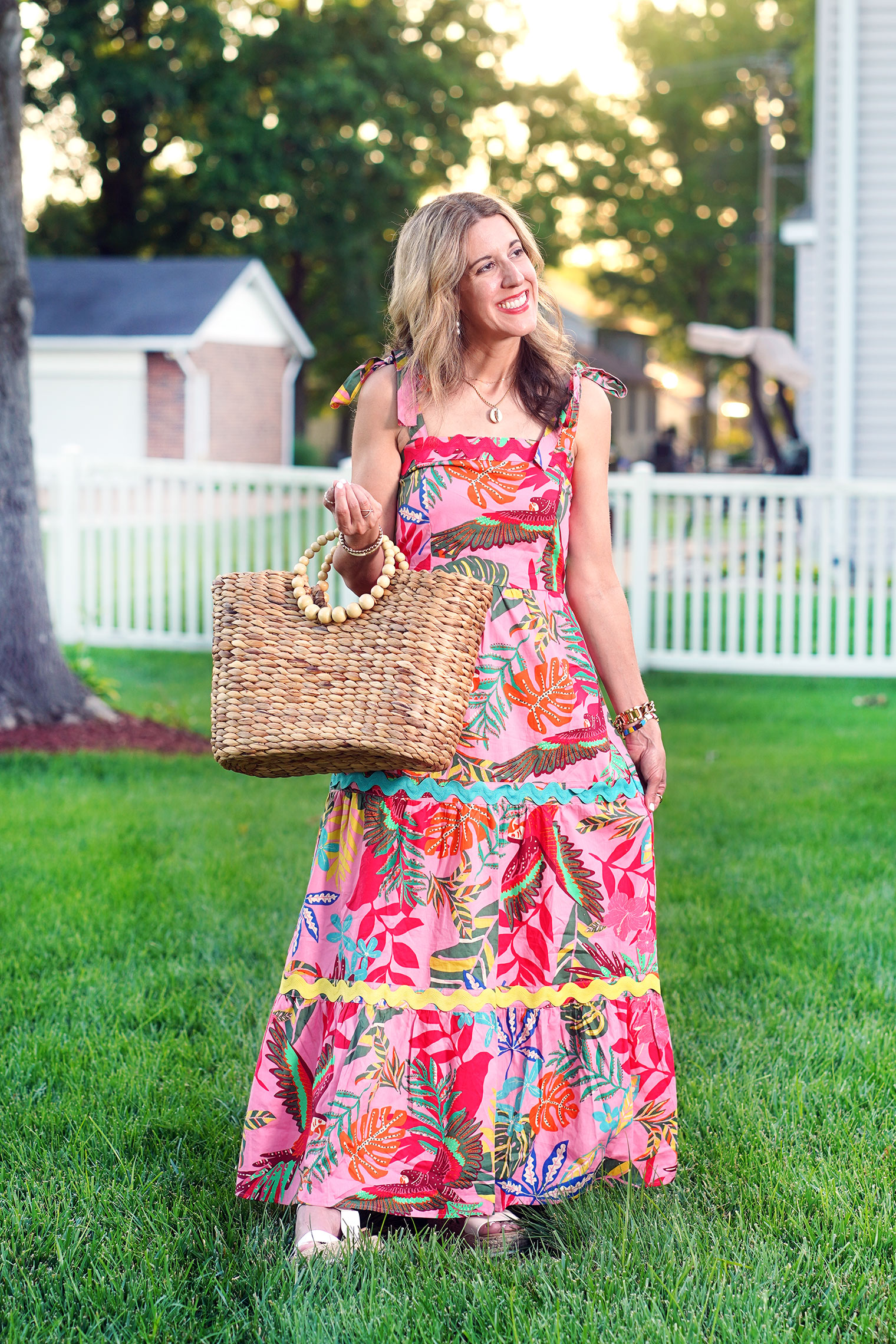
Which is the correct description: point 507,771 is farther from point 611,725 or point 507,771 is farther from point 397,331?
point 397,331

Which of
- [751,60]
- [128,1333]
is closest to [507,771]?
[128,1333]

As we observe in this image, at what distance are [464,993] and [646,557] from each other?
23.0 feet

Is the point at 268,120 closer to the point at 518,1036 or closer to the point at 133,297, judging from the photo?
the point at 133,297

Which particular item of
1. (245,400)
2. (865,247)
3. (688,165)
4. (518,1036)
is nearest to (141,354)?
(245,400)

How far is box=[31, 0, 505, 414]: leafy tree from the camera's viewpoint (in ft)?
92.1

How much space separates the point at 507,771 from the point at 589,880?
25 cm

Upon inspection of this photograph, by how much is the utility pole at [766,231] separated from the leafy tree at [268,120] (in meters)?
9.46

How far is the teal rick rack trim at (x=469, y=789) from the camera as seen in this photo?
2.44m

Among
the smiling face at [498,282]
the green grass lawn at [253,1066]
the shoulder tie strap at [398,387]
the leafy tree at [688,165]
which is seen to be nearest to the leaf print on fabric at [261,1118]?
the green grass lawn at [253,1066]

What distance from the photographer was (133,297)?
25.6 metres

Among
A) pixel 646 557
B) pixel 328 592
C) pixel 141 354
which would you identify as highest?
pixel 141 354

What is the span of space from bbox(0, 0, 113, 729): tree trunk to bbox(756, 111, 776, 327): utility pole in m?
31.3

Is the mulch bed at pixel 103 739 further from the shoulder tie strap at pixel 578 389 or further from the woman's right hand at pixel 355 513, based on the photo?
the woman's right hand at pixel 355 513

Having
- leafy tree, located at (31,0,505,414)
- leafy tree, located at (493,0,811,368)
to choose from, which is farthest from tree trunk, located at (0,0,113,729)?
leafy tree, located at (493,0,811,368)
